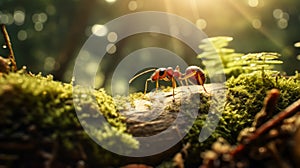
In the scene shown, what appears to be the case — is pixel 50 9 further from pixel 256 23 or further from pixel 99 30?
pixel 256 23

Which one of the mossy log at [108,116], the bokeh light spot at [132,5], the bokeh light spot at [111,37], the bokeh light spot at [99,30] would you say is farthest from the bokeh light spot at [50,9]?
the mossy log at [108,116]

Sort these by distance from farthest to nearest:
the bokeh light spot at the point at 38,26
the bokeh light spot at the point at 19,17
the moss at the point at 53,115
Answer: the bokeh light spot at the point at 38,26 → the bokeh light spot at the point at 19,17 → the moss at the point at 53,115

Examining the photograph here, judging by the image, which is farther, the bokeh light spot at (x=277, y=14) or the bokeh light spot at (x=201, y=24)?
the bokeh light spot at (x=277, y=14)

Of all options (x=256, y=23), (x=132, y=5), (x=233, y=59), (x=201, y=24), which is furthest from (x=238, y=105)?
(x=256, y=23)

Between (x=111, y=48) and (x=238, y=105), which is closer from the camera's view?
(x=238, y=105)

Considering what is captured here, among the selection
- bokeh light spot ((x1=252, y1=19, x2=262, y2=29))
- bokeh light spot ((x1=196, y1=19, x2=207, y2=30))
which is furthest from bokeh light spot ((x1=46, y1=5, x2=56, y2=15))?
bokeh light spot ((x1=252, y1=19, x2=262, y2=29))

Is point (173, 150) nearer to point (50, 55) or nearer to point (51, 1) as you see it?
point (51, 1)

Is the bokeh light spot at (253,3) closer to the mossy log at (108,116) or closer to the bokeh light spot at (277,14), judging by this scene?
the bokeh light spot at (277,14)
